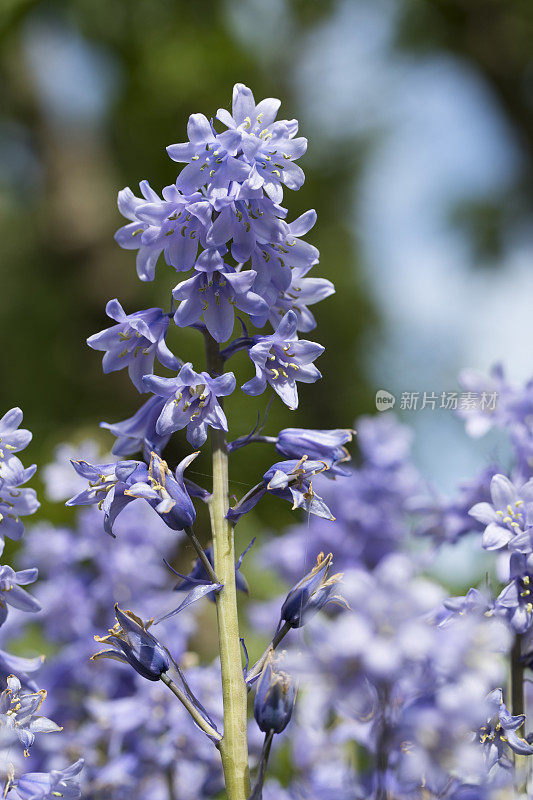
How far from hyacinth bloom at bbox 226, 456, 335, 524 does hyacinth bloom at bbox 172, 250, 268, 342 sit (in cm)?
9

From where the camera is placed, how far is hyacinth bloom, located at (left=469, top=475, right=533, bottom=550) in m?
0.54

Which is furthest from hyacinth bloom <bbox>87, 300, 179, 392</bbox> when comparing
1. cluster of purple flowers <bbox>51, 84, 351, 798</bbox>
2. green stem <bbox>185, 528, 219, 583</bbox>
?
green stem <bbox>185, 528, 219, 583</bbox>

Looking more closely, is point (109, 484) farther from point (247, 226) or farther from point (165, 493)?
point (247, 226)

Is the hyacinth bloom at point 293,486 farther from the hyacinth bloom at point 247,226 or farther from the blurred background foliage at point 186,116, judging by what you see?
the blurred background foliage at point 186,116

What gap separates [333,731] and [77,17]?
210 inches

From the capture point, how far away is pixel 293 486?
0.51 meters

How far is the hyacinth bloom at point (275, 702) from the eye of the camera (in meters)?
0.48

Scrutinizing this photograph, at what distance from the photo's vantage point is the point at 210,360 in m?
0.54

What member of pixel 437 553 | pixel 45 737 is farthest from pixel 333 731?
pixel 45 737

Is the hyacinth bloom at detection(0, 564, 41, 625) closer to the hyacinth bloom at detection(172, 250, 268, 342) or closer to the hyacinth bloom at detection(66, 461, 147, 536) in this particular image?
the hyacinth bloom at detection(66, 461, 147, 536)

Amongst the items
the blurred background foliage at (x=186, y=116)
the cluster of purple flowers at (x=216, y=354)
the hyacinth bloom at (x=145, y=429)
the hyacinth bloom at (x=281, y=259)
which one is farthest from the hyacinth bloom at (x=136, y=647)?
the blurred background foliage at (x=186, y=116)

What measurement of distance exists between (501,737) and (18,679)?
31cm

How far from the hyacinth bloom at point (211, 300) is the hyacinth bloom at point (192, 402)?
42 millimetres

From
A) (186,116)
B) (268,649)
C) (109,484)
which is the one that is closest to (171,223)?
(109,484)
